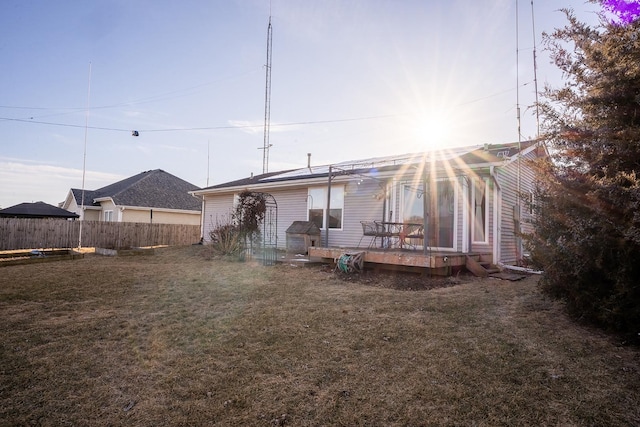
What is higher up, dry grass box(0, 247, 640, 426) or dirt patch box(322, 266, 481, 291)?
dirt patch box(322, 266, 481, 291)

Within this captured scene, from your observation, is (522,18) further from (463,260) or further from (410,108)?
(463,260)

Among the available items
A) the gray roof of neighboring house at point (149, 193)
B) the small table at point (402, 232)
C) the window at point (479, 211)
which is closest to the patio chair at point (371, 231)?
the small table at point (402, 232)

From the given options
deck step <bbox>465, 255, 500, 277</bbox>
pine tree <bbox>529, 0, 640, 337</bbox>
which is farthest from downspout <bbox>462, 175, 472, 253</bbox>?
pine tree <bbox>529, 0, 640, 337</bbox>

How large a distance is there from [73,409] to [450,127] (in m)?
12.9

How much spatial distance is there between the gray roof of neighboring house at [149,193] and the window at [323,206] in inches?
561

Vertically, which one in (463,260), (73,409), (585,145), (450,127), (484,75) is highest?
(484,75)

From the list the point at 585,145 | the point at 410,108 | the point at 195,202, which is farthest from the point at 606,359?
the point at 195,202

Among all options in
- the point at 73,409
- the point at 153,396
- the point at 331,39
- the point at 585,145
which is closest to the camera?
the point at 73,409

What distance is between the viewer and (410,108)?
41.6ft

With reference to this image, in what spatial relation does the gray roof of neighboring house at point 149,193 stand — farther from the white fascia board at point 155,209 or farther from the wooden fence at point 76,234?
the wooden fence at point 76,234

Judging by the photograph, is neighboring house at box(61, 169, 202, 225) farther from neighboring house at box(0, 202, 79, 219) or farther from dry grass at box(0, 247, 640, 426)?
dry grass at box(0, 247, 640, 426)

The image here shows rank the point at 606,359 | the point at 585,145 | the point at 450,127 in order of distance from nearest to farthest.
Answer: the point at 606,359 < the point at 585,145 < the point at 450,127

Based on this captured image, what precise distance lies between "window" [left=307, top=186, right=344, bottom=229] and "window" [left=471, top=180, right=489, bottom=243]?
412cm

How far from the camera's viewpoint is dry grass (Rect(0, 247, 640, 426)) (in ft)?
7.39
